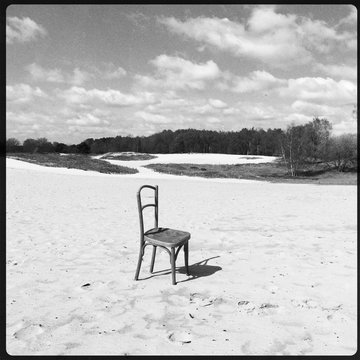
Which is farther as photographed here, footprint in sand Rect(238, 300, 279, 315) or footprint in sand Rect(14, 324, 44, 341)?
footprint in sand Rect(238, 300, 279, 315)

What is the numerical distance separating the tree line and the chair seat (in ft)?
128

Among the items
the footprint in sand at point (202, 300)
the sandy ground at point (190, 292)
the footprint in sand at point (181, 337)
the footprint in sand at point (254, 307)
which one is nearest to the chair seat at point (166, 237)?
the sandy ground at point (190, 292)

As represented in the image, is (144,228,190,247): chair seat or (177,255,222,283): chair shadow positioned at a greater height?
(144,228,190,247): chair seat

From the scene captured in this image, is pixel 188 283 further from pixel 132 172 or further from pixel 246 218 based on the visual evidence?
pixel 132 172

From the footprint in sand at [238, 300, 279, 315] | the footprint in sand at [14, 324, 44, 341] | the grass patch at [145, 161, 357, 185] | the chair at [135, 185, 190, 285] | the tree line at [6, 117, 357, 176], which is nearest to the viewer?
the footprint in sand at [14, 324, 44, 341]

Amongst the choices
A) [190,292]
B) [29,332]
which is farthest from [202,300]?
[29,332]

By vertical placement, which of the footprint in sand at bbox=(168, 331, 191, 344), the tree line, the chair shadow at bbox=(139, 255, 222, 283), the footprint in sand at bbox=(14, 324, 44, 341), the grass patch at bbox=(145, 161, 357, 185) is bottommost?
the footprint in sand at bbox=(14, 324, 44, 341)

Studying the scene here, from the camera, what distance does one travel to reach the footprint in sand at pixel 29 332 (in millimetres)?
3675

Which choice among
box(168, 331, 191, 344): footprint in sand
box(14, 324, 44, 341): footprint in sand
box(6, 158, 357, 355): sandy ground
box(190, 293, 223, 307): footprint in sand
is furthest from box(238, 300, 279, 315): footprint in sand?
box(14, 324, 44, 341): footprint in sand

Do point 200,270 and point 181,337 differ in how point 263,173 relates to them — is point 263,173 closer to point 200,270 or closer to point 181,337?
point 200,270

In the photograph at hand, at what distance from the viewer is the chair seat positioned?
196 inches

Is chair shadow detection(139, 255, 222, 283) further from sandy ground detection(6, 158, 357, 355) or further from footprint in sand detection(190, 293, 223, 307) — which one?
footprint in sand detection(190, 293, 223, 307)

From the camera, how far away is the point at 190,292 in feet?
15.7

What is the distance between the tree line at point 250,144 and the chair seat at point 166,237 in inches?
1530
